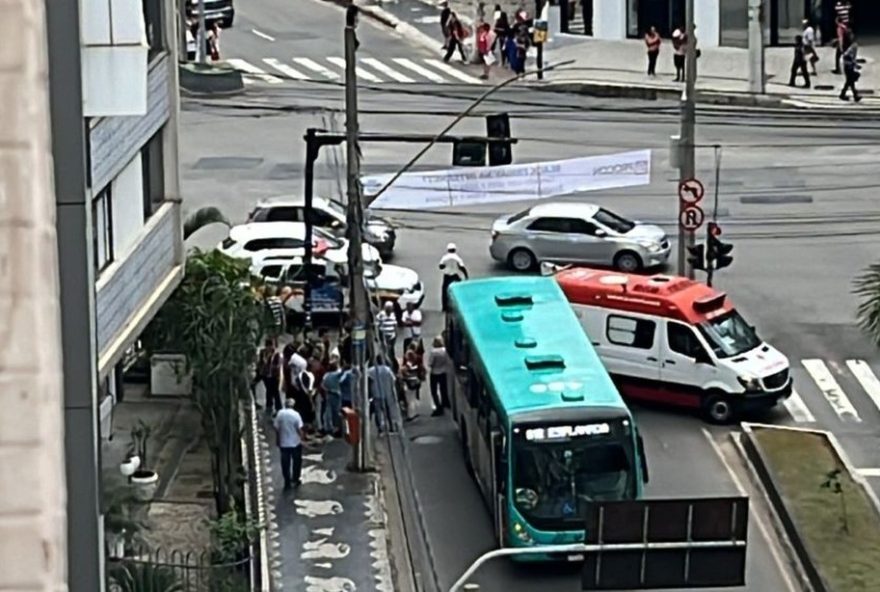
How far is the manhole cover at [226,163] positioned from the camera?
1896 inches

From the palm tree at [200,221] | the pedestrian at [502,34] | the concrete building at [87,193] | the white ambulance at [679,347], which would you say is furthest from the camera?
the pedestrian at [502,34]

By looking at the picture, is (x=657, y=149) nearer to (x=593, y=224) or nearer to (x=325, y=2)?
(x=593, y=224)

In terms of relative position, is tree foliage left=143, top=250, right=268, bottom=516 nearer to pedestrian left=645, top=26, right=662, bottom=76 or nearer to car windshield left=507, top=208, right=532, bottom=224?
car windshield left=507, top=208, right=532, bottom=224

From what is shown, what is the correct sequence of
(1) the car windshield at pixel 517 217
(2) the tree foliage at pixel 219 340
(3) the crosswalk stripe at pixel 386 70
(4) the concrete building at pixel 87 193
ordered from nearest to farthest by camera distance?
(4) the concrete building at pixel 87 193 < (2) the tree foliage at pixel 219 340 < (1) the car windshield at pixel 517 217 < (3) the crosswalk stripe at pixel 386 70

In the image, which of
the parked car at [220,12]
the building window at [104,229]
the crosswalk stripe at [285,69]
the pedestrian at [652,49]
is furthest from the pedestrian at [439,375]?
the parked car at [220,12]

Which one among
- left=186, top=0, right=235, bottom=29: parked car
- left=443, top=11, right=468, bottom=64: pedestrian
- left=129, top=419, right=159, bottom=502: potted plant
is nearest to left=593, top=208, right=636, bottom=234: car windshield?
left=129, top=419, right=159, bottom=502: potted plant

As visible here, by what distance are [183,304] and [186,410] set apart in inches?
124

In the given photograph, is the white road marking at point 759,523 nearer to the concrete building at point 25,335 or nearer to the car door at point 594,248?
the car door at point 594,248

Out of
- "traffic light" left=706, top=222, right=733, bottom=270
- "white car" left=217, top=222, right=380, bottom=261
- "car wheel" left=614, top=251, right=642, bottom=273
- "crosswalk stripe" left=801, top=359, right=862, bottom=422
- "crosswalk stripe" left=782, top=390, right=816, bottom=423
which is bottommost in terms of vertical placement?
"crosswalk stripe" left=782, top=390, right=816, bottom=423

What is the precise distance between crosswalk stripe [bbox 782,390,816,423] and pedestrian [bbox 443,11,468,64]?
96.3 ft

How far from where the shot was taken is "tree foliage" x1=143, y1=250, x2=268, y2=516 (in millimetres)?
27406

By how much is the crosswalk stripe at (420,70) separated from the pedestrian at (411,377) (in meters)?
26.4

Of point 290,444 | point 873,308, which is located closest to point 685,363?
point 873,308

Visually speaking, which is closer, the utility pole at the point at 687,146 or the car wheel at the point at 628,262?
the utility pole at the point at 687,146
